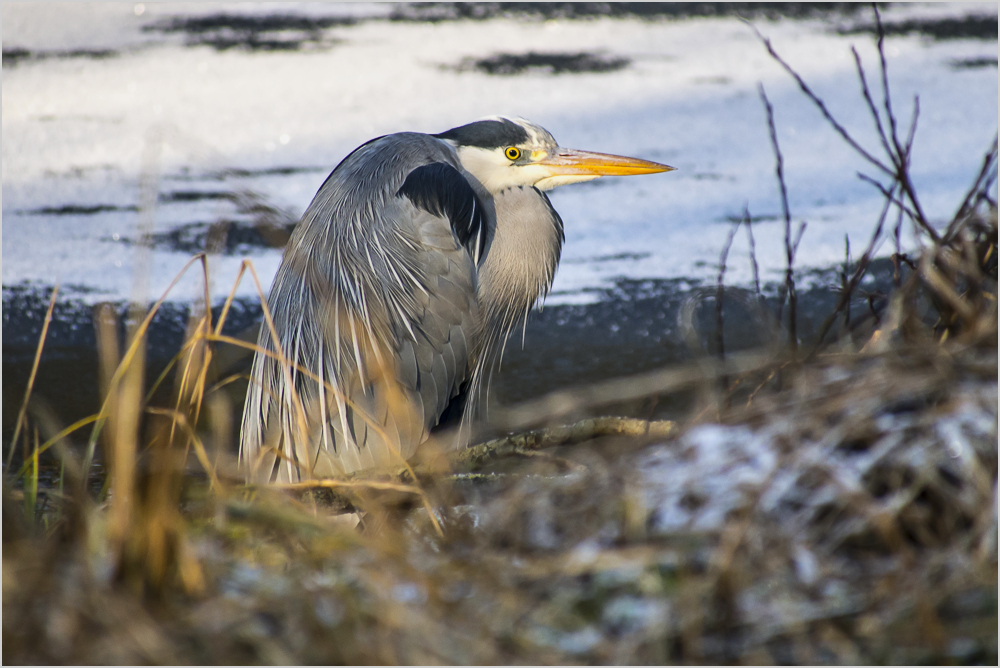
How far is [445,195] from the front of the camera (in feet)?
6.12

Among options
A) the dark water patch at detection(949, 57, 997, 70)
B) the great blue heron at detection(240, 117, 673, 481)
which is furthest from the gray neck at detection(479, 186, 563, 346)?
the dark water patch at detection(949, 57, 997, 70)

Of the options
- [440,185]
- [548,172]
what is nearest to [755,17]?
[548,172]

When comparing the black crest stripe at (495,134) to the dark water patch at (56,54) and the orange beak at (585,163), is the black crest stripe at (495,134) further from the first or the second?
the dark water patch at (56,54)

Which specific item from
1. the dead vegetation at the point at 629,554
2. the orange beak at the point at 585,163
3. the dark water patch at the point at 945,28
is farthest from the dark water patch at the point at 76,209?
the dark water patch at the point at 945,28

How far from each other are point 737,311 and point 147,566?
2.97 metres

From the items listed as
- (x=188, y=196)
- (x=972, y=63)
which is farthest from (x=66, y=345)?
(x=972, y=63)

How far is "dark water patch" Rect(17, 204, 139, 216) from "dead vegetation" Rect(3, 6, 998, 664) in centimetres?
339

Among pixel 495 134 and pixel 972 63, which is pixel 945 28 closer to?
pixel 972 63

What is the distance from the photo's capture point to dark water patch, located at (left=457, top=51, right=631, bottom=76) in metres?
4.68

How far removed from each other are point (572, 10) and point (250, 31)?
85.4 inches

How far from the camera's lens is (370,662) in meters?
0.60

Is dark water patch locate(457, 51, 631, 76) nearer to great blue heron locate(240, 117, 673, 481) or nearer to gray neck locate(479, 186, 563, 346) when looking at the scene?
gray neck locate(479, 186, 563, 346)

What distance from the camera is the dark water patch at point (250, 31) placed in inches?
200

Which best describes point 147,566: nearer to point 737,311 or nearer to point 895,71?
point 737,311
